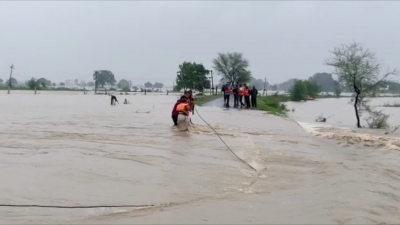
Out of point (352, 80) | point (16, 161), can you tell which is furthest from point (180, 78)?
point (16, 161)

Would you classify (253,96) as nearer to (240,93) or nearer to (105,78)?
(240,93)

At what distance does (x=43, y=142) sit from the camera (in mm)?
12812

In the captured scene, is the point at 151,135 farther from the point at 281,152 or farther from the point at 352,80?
the point at 352,80

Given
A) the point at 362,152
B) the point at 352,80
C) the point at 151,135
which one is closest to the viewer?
the point at 362,152

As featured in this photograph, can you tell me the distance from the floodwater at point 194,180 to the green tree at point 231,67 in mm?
76720

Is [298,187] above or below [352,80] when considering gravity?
below

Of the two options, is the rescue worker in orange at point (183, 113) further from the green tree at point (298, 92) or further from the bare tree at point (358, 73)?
the green tree at point (298, 92)

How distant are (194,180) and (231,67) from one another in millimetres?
84163

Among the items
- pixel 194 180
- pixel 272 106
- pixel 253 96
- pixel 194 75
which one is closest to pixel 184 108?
pixel 194 180

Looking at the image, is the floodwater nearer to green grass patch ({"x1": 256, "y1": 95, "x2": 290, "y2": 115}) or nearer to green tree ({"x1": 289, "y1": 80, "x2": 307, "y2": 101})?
green grass patch ({"x1": 256, "y1": 95, "x2": 290, "y2": 115})

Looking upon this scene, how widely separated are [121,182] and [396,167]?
20.9 ft

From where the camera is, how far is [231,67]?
91.8 metres

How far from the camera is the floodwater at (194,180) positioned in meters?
6.11

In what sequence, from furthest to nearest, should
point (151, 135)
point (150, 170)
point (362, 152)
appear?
point (151, 135) → point (362, 152) → point (150, 170)
